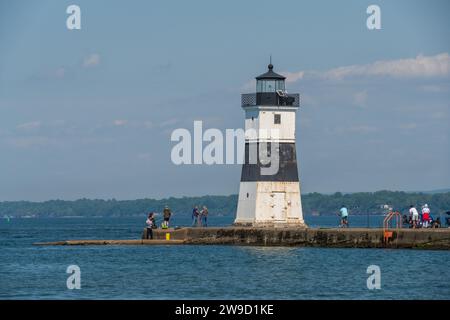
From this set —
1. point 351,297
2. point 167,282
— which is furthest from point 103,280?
point 351,297

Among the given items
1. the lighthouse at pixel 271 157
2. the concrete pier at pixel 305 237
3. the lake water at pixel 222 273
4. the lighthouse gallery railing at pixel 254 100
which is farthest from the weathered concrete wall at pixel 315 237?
the lighthouse gallery railing at pixel 254 100

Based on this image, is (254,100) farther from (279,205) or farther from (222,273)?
(222,273)

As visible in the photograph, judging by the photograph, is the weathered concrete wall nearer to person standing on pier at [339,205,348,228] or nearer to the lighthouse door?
the lighthouse door

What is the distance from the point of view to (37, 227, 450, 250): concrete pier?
51441 millimetres

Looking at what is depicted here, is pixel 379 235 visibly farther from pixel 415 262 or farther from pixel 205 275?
pixel 205 275

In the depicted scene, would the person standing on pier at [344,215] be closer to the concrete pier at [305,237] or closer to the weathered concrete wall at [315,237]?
the concrete pier at [305,237]

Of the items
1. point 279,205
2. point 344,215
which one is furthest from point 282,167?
point 344,215

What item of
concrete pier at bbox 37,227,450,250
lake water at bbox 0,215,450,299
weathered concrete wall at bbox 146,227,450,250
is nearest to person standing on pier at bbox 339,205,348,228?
concrete pier at bbox 37,227,450,250

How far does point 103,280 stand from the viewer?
1671 inches

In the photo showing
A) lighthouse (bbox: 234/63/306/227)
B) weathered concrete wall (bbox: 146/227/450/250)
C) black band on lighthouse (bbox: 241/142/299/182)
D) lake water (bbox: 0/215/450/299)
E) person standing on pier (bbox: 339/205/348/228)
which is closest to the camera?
lake water (bbox: 0/215/450/299)

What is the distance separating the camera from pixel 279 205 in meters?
55.5

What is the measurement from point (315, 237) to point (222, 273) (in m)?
11.7
